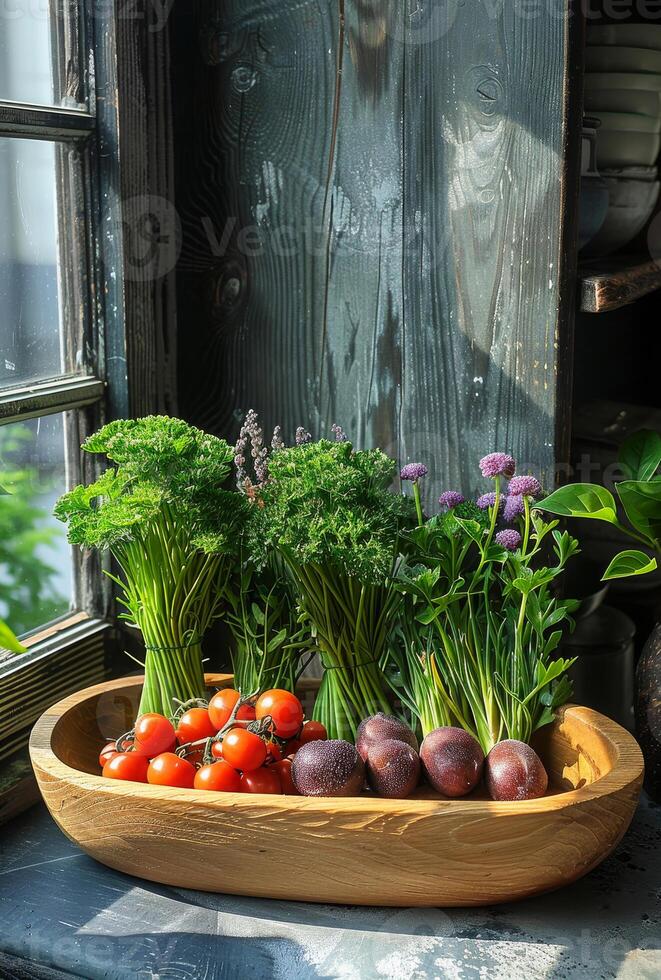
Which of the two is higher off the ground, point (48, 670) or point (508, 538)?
point (508, 538)

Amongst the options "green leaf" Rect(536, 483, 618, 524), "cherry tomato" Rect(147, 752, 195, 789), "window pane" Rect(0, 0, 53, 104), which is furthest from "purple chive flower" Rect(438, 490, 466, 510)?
"window pane" Rect(0, 0, 53, 104)

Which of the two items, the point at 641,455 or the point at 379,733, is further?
the point at 641,455

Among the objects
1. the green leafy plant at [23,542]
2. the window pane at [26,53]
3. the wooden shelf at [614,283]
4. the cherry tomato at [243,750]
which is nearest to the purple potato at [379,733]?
the cherry tomato at [243,750]

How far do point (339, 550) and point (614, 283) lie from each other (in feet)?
1.63

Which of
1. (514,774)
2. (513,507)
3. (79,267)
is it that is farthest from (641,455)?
(79,267)

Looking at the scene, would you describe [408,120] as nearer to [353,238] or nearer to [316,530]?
[353,238]

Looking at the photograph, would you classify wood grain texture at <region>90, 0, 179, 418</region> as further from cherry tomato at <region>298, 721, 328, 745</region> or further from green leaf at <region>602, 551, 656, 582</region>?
green leaf at <region>602, 551, 656, 582</region>

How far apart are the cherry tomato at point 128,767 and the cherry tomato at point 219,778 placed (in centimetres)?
7

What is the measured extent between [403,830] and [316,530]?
0.32 m

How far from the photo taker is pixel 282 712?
112cm

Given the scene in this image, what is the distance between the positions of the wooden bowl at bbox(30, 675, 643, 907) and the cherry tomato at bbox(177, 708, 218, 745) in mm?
138

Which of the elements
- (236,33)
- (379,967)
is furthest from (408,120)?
(379,967)

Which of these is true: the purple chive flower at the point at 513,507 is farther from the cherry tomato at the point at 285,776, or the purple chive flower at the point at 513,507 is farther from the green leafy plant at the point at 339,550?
the cherry tomato at the point at 285,776

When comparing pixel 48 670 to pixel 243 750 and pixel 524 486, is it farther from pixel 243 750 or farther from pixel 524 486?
pixel 524 486
